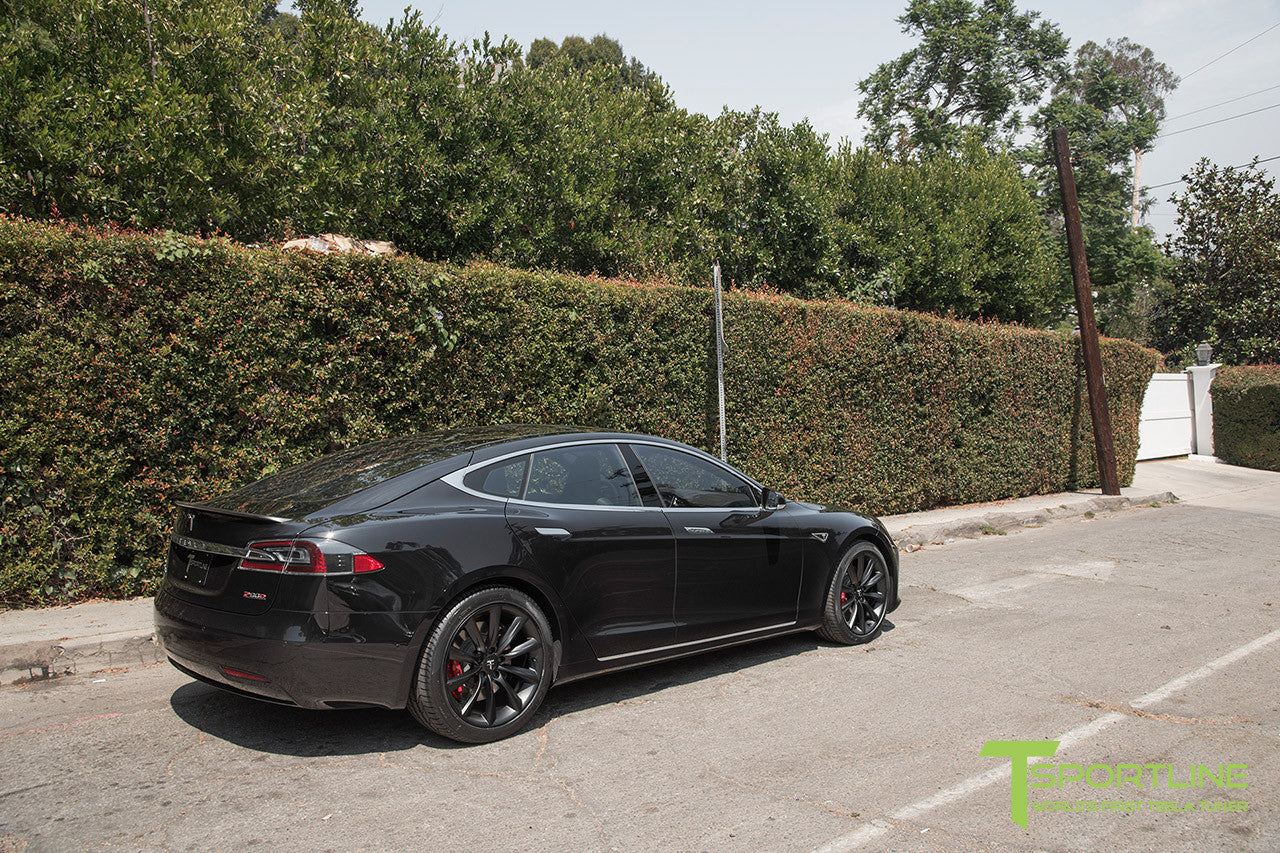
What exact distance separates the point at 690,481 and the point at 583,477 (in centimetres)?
83

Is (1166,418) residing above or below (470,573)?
above

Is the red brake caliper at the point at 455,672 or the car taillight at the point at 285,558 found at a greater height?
the car taillight at the point at 285,558

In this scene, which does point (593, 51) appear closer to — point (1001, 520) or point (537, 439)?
point (1001, 520)

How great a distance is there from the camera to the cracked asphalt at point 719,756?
3426 millimetres

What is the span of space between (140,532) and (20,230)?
2240 mm

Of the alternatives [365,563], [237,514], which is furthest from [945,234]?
[237,514]

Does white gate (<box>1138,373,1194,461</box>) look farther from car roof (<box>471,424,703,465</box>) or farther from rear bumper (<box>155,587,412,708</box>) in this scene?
rear bumper (<box>155,587,412,708</box>)

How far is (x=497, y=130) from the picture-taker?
1220 cm

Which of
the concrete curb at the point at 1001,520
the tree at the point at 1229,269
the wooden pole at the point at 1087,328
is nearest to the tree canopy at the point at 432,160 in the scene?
the wooden pole at the point at 1087,328

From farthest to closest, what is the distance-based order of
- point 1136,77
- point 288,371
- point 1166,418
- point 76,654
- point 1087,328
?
point 1136,77 → point 1166,418 → point 1087,328 → point 288,371 → point 76,654

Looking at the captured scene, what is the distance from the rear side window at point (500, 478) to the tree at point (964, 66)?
36.3 metres

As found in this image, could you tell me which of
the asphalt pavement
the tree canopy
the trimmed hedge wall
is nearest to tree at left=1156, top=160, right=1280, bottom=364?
the asphalt pavement

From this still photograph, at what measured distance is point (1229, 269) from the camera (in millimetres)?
30688

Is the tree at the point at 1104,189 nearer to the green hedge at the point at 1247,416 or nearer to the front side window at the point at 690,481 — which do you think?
the green hedge at the point at 1247,416
